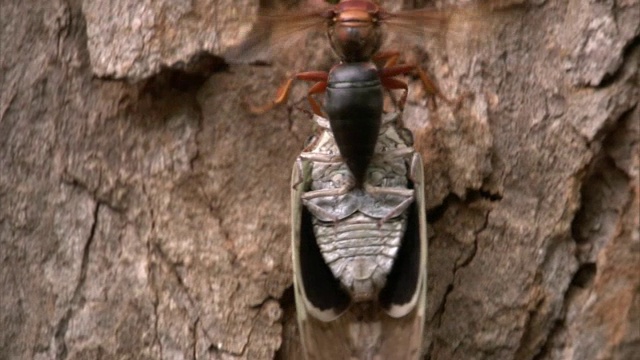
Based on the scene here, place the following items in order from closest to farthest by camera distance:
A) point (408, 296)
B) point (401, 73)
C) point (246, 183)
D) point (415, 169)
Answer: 1. point (408, 296)
2. point (415, 169)
3. point (401, 73)
4. point (246, 183)

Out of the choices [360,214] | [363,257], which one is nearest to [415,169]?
[360,214]

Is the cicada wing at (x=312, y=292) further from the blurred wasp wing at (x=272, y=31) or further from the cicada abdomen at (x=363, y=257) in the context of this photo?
the blurred wasp wing at (x=272, y=31)

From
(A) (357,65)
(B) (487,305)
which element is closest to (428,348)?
(B) (487,305)

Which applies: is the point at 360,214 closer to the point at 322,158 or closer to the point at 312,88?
the point at 322,158

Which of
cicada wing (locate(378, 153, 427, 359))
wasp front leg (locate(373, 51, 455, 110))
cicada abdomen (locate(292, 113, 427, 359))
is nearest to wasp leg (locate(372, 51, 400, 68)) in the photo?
wasp front leg (locate(373, 51, 455, 110))

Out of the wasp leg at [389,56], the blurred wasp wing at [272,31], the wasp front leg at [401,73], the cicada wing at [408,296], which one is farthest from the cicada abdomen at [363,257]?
the blurred wasp wing at [272,31]
